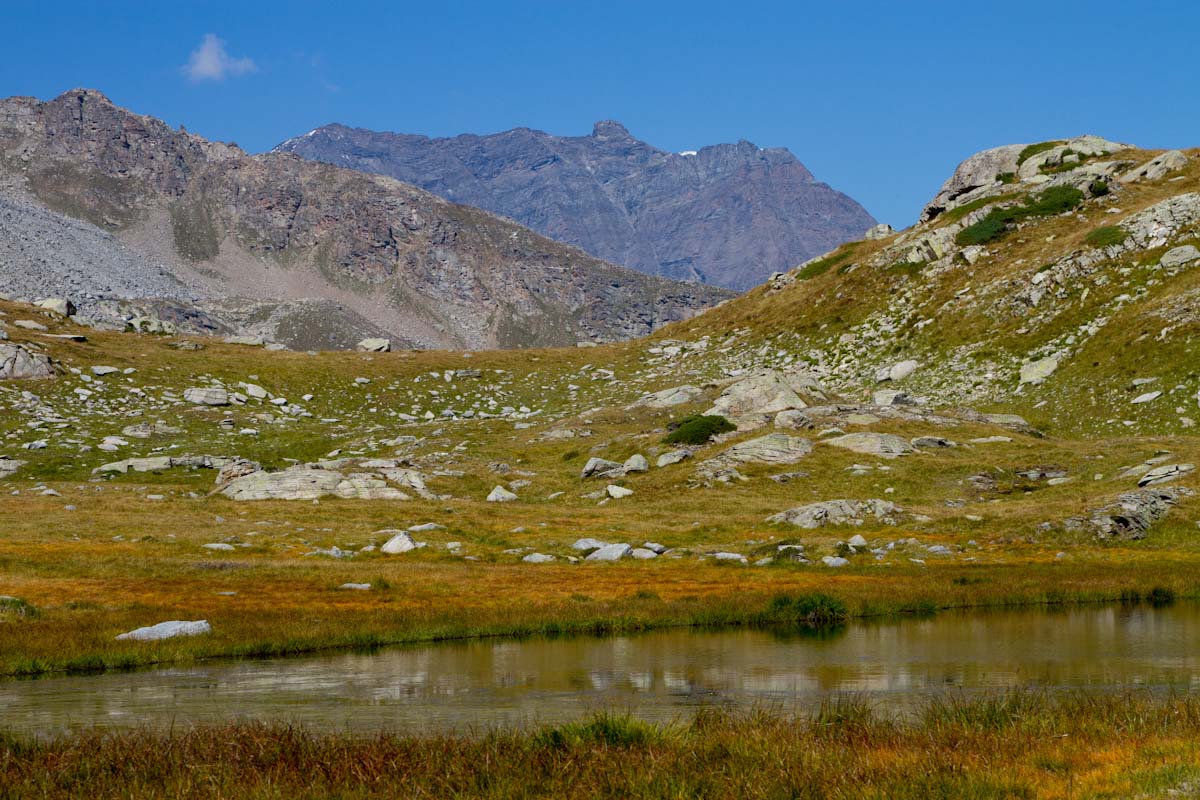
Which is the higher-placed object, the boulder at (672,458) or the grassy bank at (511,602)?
the boulder at (672,458)

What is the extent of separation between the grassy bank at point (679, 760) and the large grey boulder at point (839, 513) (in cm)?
3720

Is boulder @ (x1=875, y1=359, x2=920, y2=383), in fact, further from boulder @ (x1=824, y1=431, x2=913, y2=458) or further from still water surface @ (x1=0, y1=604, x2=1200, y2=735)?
still water surface @ (x1=0, y1=604, x2=1200, y2=735)

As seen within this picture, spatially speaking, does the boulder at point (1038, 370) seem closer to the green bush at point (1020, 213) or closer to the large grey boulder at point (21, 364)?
the green bush at point (1020, 213)

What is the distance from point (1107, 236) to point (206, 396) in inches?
3310

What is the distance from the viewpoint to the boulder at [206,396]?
92188mm

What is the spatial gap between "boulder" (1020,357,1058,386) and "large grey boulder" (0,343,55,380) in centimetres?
8567

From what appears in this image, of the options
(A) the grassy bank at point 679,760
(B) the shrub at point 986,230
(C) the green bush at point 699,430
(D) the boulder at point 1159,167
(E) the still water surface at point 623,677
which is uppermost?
(D) the boulder at point 1159,167

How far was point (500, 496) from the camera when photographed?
6819 centimetres

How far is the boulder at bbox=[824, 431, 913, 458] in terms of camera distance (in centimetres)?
6788

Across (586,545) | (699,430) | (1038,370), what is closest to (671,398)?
(699,430)

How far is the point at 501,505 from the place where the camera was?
212ft

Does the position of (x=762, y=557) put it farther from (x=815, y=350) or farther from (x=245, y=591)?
(x=815, y=350)

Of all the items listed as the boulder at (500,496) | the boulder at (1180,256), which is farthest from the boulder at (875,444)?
the boulder at (1180,256)

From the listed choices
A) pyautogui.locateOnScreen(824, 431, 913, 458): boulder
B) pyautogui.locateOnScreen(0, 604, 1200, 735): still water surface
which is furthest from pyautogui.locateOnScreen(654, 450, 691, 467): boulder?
pyautogui.locateOnScreen(0, 604, 1200, 735): still water surface
